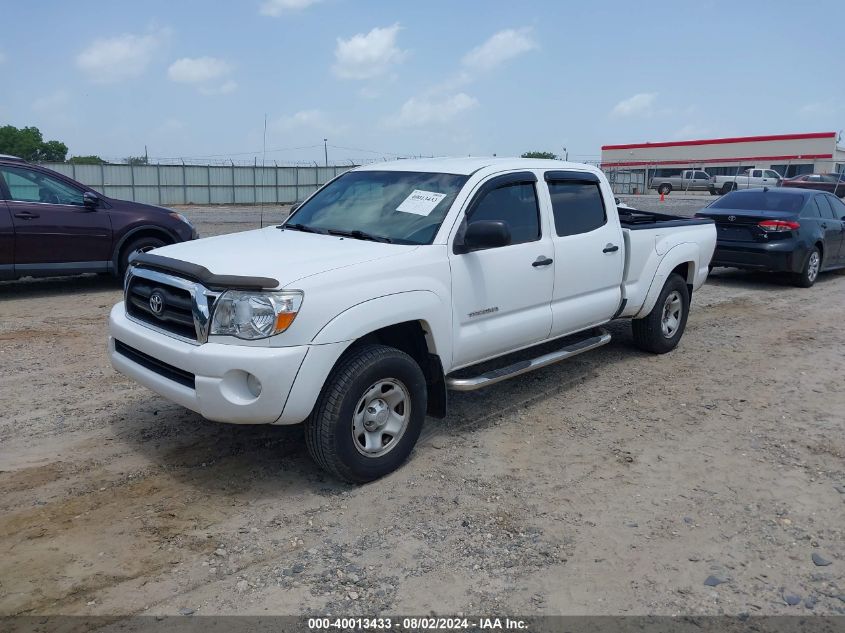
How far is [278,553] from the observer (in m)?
3.73

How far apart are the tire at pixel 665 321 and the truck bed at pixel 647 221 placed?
556mm

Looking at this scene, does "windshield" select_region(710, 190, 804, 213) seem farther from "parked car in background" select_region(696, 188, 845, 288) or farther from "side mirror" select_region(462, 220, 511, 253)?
"side mirror" select_region(462, 220, 511, 253)

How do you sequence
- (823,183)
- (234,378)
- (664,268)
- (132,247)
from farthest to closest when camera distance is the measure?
(823,183)
(132,247)
(664,268)
(234,378)

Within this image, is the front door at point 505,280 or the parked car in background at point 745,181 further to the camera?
the parked car in background at point 745,181

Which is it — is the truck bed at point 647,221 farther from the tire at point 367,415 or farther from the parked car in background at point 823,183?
the parked car in background at point 823,183

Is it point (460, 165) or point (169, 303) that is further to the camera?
point (460, 165)

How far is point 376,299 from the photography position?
14.1 ft

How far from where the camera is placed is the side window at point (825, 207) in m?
12.5

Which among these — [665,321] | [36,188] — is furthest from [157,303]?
[36,188]

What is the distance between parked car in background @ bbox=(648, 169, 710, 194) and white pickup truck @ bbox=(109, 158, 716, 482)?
4444 cm

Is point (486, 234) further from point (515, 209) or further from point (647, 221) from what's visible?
point (647, 221)

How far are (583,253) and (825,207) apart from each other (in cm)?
876

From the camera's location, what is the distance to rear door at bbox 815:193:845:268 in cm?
1237

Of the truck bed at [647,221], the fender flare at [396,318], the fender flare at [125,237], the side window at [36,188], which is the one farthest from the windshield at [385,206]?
the side window at [36,188]
